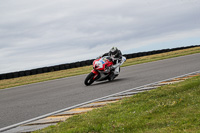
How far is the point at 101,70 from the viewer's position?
12.5 m

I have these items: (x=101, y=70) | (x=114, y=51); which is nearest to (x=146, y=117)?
(x=101, y=70)

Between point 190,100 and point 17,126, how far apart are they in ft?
11.5

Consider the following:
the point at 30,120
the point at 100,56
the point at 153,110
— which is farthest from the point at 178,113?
the point at 100,56

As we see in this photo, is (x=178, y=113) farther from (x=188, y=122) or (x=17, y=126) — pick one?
(x=17, y=126)

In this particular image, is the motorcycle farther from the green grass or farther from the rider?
the green grass

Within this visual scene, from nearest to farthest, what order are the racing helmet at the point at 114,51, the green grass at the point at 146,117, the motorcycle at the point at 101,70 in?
1. the green grass at the point at 146,117
2. the motorcycle at the point at 101,70
3. the racing helmet at the point at 114,51

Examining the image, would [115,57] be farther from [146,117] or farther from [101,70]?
[146,117]

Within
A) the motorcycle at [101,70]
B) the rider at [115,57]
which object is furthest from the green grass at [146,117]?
the rider at [115,57]

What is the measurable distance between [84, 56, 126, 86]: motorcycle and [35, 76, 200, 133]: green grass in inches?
218

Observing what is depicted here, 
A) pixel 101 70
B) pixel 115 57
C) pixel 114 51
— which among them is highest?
pixel 114 51

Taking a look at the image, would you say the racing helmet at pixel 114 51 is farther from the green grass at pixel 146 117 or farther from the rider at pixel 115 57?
the green grass at pixel 146 117

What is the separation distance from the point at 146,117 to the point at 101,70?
752 centimetres

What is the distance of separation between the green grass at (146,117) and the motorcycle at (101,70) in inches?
218

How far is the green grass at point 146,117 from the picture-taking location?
448cm
